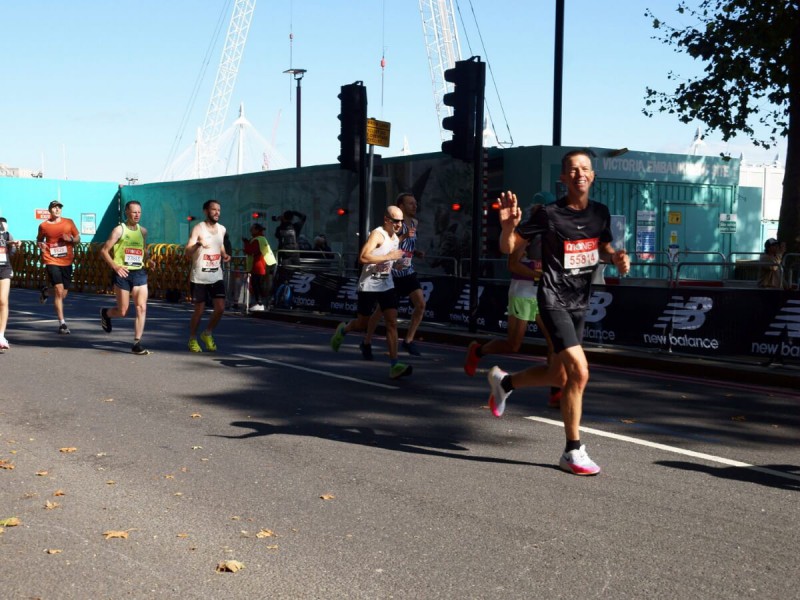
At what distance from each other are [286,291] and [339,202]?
7388mm

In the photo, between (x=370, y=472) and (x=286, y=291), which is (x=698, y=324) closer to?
(x=370, y=472)

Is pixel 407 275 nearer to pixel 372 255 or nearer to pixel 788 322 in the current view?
pixel 372 255

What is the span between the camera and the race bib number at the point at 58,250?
1573 cm

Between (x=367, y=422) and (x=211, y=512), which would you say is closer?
(x=211, y=512)

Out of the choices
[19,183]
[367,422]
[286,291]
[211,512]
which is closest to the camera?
[211,512]

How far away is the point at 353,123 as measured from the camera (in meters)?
17.1

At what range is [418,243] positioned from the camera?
2444 cm

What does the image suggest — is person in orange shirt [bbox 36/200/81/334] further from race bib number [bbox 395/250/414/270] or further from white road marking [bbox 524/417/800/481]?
white road marking [bbox 524/417/800/481]

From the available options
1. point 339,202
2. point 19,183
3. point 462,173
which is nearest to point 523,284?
point 462,173

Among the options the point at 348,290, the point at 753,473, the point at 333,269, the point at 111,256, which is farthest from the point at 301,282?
the point at 753,473

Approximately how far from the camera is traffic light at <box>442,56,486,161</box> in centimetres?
1468

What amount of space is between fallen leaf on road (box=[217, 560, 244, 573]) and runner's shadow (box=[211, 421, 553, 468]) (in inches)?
97.7

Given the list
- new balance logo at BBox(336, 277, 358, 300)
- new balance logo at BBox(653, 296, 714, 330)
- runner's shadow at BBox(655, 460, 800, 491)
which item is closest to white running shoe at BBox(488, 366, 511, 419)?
runner's shadow at BBox(655, 460, 800, 491)

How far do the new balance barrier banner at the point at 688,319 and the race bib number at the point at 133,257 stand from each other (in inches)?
206
